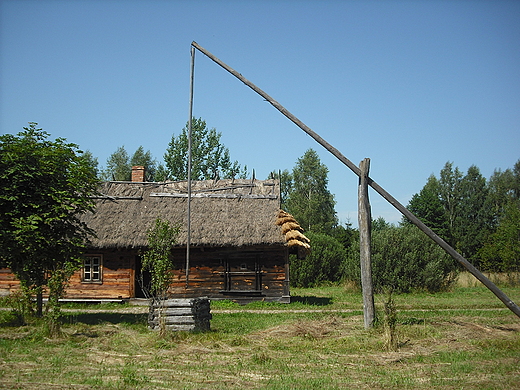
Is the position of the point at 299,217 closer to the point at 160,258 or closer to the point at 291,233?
the point at 291,233

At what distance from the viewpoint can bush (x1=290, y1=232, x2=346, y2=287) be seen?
29.3 m

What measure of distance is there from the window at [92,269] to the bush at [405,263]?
1239cm

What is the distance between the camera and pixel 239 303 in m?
18.9

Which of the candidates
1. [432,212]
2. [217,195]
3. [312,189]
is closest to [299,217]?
[312,189]

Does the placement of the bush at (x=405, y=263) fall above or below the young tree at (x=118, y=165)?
below

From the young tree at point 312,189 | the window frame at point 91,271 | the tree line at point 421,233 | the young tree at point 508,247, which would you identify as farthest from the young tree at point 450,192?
the window frame at point 91,271

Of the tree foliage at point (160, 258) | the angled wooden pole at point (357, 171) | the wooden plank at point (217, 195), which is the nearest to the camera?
the angled wooden pole at point (357, 171)

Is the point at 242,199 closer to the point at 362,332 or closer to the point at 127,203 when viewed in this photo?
the point at 127,203

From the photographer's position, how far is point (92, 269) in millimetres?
19703

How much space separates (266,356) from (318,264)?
72.1ft

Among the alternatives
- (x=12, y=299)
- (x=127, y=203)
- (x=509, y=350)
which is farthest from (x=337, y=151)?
(x=127, y=203)

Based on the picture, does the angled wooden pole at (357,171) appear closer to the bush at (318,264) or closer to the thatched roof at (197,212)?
the thatched roof at (197,212)

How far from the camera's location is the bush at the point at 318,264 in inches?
1153

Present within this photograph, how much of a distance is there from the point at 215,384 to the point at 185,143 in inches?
1526
